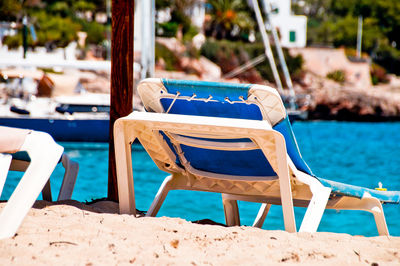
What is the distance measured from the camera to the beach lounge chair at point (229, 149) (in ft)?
9.96

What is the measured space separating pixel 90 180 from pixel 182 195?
1.77 m

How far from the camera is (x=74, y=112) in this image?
16.3 m

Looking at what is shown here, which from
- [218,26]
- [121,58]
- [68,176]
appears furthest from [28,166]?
[218,26]

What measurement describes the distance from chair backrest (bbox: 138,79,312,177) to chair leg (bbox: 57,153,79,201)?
26.9 inches

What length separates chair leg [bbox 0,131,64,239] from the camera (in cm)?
275

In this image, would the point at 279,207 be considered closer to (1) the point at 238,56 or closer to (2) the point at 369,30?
(1) the point at 238,56

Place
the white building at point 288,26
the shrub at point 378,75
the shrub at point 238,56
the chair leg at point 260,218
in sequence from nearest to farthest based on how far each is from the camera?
the chair leg at point 260,218 → the shrub at point 238,56 → the shrub at point 378,75 → the white building at point 288,26

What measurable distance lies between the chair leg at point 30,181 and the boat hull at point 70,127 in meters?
13.0

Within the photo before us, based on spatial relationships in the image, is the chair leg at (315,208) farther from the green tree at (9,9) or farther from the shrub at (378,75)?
the shrub at (378,75)

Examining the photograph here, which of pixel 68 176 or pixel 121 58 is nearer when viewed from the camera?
pixel 68 176

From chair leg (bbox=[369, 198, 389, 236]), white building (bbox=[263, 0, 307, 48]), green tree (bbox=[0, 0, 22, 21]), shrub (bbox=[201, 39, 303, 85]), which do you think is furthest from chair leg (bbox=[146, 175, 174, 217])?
white building (bbox=[263, 0, 307, 48])

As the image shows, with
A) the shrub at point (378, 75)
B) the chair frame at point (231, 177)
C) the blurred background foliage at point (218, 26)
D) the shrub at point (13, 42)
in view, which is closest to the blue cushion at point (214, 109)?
the chair frame at point (231, 177)

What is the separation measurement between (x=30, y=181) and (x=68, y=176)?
40.0 inches

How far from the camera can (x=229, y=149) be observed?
3318mm
